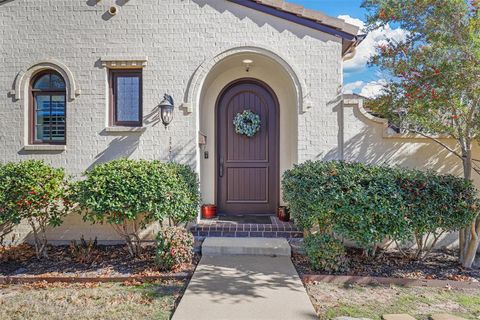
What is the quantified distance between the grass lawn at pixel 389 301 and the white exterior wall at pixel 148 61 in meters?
2.42

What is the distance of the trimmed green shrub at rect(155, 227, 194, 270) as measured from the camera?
442cm

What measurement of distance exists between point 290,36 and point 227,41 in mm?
1181

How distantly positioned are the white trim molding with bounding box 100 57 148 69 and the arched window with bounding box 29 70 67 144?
972 mm

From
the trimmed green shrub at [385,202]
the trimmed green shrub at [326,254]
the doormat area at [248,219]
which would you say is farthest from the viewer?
the doormat area at [248,219]

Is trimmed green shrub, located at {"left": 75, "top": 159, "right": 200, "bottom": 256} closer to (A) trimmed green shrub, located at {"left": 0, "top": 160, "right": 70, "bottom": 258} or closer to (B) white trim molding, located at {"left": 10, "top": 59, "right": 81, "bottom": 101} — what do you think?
(A) trimmed green shrub, located at {"left": 0, "top": 160, "right": 70, "bottom": 258}

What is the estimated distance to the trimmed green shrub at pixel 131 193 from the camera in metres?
4.49

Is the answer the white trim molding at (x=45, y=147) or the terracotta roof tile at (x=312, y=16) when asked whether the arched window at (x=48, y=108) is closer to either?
the white trim molding at (x=45, y=147)

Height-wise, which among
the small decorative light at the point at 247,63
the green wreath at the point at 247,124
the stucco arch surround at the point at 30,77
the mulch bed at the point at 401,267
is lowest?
the mulch bed at the point at 401,267

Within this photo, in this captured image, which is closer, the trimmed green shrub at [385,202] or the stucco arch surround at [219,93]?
the trimmed green shrub at [385,202]

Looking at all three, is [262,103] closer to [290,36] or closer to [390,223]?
[290,36]

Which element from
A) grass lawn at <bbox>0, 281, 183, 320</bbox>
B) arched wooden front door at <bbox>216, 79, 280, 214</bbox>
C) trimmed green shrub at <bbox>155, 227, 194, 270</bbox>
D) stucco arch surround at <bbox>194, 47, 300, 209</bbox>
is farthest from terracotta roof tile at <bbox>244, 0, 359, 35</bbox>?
grass lawn at <bbox>0, 281, 183, 320</bbox>

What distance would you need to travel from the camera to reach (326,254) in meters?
4.36

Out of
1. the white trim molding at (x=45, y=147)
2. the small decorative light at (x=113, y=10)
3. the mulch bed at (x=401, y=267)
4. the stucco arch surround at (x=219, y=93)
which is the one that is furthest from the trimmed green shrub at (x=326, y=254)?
the small decorative light at (x=113, y=10)

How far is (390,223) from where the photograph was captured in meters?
4.12
